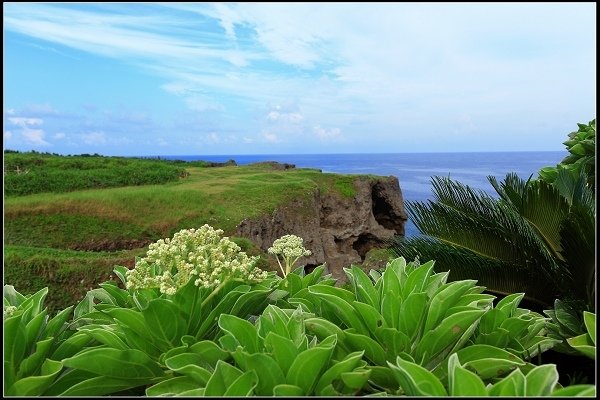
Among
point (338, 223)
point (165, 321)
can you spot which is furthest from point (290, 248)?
point (338, 223)

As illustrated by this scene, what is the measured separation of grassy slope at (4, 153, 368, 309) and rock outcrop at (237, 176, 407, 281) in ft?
2.02

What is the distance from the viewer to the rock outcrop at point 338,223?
1896 centimetres

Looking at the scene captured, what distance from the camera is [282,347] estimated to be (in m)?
1.58

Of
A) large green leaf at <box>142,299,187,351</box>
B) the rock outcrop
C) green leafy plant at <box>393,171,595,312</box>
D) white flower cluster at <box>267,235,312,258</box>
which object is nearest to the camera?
large green leaf at <box>142,299,187,351</box>

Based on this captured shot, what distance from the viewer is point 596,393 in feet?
4.17

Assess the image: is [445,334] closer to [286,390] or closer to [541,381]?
[541,381]

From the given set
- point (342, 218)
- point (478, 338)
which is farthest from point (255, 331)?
point (342, 218)

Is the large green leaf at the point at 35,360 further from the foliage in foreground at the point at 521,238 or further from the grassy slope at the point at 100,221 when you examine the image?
the grassy slope at the point at 100,221

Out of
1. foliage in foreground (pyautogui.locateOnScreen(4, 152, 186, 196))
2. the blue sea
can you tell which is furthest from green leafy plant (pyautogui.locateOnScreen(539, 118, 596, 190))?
foliage in foreground (pyautogui.locateOnScreen(4, 152, 186, 196))

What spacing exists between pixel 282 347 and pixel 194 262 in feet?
2.02

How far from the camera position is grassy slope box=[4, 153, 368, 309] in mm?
11680

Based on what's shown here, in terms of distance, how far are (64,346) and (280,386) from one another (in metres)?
0.97

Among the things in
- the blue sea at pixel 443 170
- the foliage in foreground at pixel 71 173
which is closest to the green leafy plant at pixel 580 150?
the blue sea at pixel 443 170

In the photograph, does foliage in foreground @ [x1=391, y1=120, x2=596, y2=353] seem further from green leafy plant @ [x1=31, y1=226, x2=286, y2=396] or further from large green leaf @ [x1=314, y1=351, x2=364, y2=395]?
green leafy plant @ [x1=31, y1=226, x2=286, y2=396]
